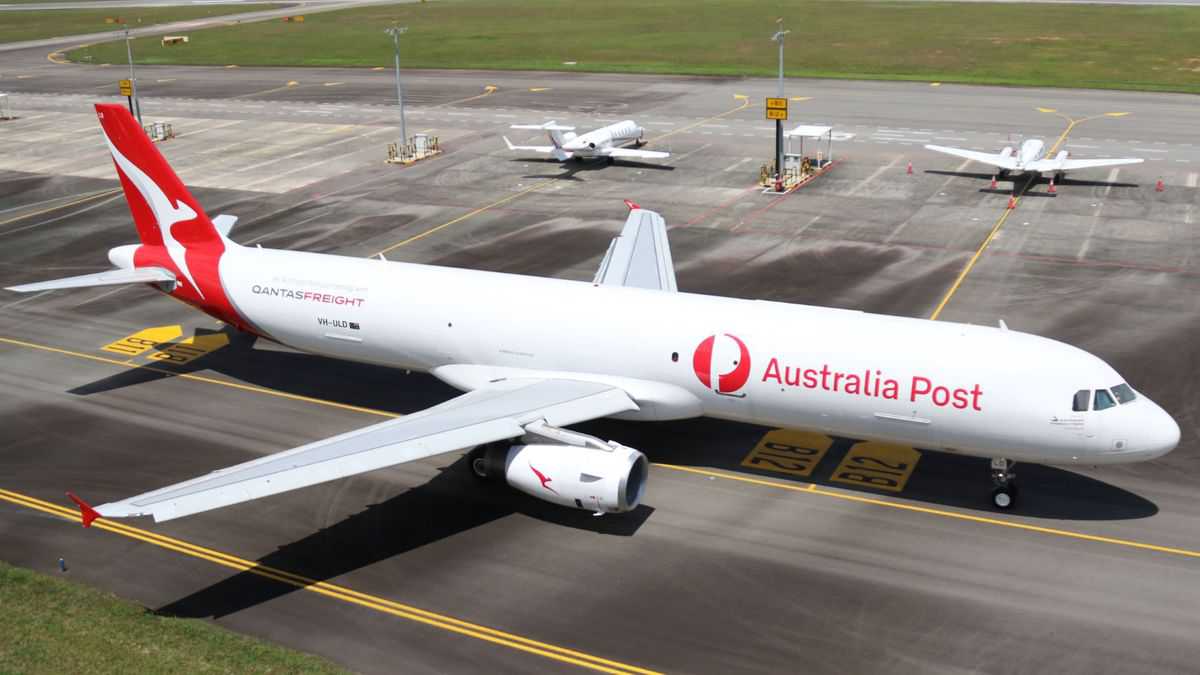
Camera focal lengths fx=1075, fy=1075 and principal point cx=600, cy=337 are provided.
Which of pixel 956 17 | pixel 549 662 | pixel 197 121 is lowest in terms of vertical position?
pixel 549 662

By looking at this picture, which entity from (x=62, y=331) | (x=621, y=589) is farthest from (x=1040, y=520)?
(x=62, y=331)

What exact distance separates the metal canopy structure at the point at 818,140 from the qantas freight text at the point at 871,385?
4147 centimetres

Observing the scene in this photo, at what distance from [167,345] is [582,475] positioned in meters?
23.6

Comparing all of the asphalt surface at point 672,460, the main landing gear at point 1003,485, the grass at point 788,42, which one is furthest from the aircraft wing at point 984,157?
the main landing gear at point 1003,485

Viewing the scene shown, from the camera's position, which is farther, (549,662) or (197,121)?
(197,121)

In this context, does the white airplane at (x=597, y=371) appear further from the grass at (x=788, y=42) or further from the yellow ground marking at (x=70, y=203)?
the grass at (x=788, y=42)

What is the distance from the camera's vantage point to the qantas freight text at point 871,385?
2830cm

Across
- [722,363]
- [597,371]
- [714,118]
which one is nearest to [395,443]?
[597,371]

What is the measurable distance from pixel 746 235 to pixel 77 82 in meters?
99.9

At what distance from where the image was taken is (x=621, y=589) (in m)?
26.4

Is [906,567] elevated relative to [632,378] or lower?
lower

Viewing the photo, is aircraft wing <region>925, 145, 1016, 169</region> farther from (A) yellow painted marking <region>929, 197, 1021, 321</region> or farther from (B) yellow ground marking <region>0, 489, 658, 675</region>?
(B) yellow ground marking <region>0, 489, 658, 675</region>

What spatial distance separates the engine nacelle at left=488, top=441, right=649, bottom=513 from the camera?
2806 cm

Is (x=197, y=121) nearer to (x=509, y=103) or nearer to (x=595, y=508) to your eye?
(x=509, y=103)
